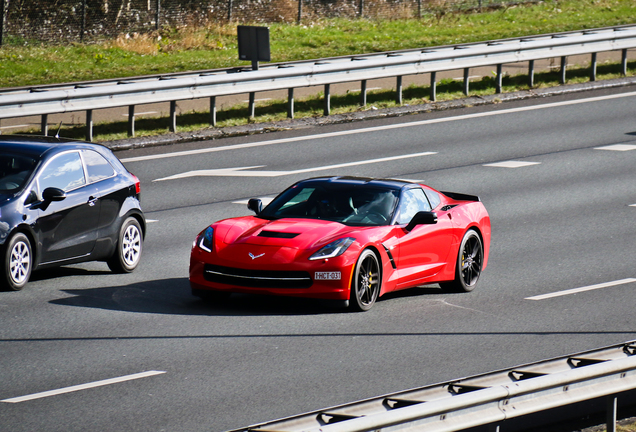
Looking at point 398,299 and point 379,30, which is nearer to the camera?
point 398,299

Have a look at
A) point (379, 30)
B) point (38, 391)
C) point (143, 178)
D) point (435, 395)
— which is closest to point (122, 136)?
point (143, 178)

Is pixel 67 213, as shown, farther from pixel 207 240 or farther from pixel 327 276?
pixel 327 276

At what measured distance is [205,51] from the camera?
3419 centimetres

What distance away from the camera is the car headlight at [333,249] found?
34.0ft

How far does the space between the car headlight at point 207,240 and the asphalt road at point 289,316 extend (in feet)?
1.93

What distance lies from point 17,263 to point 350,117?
1280 centimetres

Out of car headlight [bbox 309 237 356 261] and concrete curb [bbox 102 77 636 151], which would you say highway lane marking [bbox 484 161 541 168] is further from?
car headlight [bbox 309 237 356 261]

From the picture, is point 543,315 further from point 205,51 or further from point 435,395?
point 205,51

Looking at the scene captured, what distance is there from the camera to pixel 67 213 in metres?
11.7

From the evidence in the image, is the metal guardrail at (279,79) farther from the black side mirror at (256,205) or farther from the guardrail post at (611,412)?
the guardrail post at (611,412)

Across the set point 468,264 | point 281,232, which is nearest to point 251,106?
point 468,264

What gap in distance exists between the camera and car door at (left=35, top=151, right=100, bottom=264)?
11.5 meters

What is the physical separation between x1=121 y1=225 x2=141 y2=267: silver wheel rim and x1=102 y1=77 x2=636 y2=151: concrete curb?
7364 millimetres

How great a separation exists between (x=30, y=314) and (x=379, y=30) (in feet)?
101
